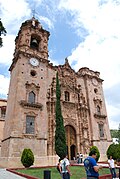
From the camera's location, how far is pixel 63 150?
16703mm

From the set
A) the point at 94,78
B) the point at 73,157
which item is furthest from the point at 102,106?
the point at 73,157

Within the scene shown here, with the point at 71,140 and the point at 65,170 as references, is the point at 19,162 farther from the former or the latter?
the point at 65,170

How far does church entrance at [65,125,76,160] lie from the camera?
74.5 feet

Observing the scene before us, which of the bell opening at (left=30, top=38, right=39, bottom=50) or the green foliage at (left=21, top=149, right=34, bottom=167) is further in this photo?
the bell opening at (left=30, top=38, right=39, bottom=50)

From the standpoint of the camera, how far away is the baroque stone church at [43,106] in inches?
773

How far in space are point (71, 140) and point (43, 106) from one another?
600cm

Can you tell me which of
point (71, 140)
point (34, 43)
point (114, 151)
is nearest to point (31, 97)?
point (71, 140)

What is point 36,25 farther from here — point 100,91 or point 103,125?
point 103,125

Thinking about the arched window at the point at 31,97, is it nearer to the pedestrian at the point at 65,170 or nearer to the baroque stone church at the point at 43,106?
the baroque stone church at the point at 43,106

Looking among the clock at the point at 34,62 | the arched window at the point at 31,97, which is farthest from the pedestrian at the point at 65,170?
the clock at the point at 34,62

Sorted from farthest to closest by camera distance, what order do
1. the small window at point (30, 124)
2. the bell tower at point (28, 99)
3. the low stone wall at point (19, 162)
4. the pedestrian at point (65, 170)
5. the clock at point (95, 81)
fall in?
the clock at point (95, 81)
the small window at point (30, 124)
the bell tower at point (28, 99)
the low stone wall at point (19, 162)
the pedestrian at point (65, 170)

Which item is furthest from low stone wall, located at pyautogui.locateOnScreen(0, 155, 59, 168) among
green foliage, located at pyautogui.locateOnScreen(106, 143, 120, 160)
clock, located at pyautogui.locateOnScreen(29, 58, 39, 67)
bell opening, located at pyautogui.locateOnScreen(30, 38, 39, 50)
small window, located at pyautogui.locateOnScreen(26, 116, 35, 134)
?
bell opening, located at pyautogui.locateOnScreen(30, 38, 39, 50)

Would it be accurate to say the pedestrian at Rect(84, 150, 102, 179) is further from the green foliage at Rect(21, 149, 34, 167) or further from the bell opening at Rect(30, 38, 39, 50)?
the bell opening at Rect(30, 38, 39, 50)

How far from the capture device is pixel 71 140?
23.2 metres
